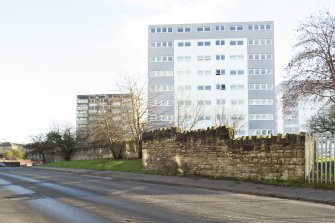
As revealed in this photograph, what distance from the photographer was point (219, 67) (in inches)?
3915

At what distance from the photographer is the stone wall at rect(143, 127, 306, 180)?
62.5 ft

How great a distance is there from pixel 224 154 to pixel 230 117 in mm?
63128

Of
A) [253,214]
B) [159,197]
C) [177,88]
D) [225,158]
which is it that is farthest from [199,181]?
[177,88]

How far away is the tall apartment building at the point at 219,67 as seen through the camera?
97125mm

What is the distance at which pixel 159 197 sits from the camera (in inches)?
603

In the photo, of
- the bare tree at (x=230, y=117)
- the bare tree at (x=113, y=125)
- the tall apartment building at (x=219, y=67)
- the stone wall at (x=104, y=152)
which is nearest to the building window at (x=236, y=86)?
the tall apartment building at (x=219, y=67)

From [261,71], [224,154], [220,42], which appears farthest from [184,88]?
[224,154]

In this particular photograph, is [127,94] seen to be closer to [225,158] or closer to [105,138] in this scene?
[105,138]

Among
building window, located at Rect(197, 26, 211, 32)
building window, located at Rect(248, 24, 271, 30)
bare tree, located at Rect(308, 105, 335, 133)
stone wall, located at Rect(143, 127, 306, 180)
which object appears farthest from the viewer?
building window, located at Rect(197, 26, 211, 32)

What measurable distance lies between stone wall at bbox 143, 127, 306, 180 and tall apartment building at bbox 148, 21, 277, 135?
222 feet

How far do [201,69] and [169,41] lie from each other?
9.31 m

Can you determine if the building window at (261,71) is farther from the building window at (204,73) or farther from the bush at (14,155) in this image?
the bush at (14,155)

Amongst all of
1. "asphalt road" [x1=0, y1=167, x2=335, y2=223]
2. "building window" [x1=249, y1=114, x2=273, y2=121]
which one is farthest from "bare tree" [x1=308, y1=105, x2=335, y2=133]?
"building window" [x1=249, y1=114, x2=273, y2=121]

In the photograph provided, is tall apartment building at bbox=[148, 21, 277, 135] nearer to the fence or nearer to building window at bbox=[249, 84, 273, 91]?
building window at bbox=[249, 84, 273, 91]
